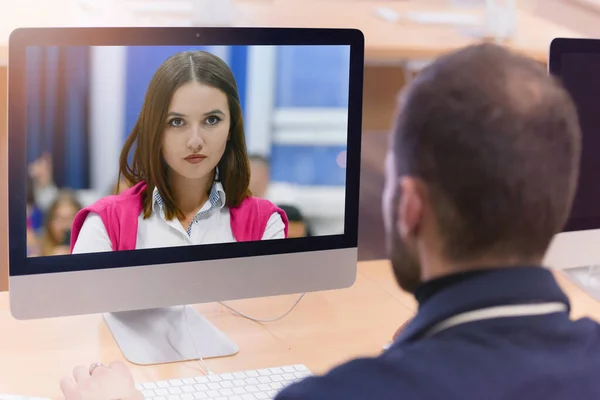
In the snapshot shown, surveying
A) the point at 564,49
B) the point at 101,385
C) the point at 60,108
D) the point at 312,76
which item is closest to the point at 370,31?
the point at 564,49

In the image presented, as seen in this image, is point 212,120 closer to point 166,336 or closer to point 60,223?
point 60,223

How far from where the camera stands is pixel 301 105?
1.38 metres

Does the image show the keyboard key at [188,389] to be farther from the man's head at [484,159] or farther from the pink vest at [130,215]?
the man's head at [484,159]

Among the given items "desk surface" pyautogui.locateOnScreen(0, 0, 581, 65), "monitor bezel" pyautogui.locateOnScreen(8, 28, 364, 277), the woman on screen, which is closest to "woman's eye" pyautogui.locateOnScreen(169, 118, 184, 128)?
the woman on screen

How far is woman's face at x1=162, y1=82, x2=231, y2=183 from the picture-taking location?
1.30 metres

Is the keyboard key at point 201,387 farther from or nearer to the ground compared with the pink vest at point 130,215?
nearer to the ground

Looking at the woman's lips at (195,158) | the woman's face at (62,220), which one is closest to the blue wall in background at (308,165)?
the woman's lips at (195,158)

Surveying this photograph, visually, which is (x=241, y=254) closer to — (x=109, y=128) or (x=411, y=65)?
(x=109, y=128)

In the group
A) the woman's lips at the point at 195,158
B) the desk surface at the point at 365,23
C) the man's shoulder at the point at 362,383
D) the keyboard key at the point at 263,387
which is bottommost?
the keyboard key at the point at 263,387

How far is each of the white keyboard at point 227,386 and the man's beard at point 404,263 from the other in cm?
43

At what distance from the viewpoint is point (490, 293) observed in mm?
792

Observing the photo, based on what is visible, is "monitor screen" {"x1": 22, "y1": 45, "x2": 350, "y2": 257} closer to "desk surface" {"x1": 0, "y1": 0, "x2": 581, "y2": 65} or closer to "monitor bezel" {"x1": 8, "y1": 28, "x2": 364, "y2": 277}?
"monitor bezel" {"x1": 8, "y1": 28, "x2": 364, "y2": 277}

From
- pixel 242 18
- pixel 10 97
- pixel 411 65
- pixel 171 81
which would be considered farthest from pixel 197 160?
pixel 411 65

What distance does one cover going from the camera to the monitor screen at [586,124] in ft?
4.99
